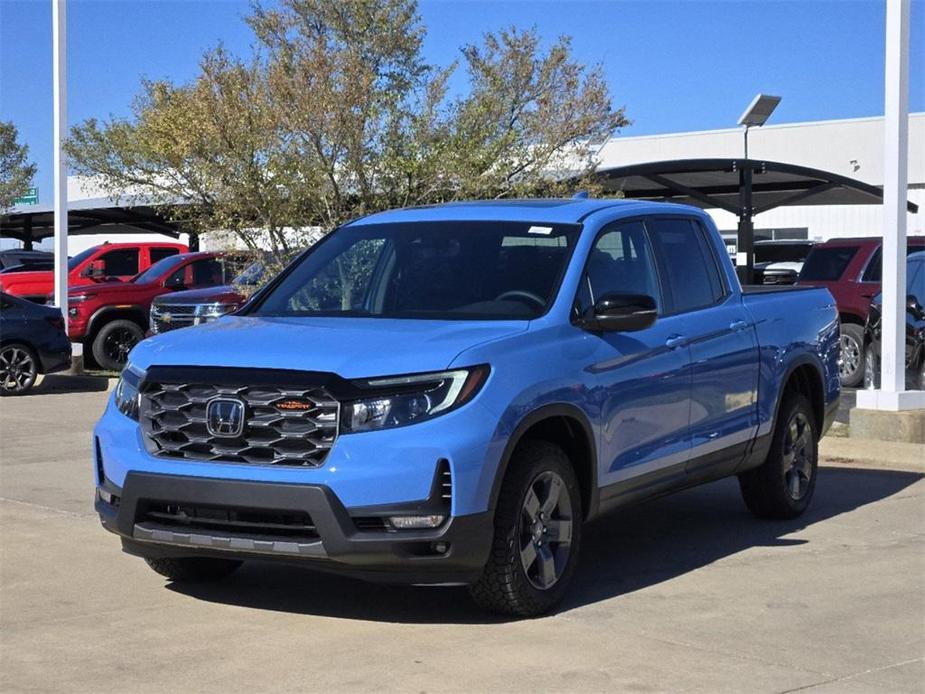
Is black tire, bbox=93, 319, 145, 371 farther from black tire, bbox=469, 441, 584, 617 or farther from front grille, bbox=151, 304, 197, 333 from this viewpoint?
black tire, bbox=469, 441, 584, 617

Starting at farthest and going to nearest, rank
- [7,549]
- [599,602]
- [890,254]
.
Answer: [890,254] < [7,549] < [599,602]

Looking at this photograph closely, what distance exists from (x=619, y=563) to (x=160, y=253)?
1878cm

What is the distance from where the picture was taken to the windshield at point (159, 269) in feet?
72.9

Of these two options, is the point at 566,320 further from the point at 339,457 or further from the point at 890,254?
the point at 890,254

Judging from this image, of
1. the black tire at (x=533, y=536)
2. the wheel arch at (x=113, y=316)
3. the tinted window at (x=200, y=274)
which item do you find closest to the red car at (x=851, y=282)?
the tinted window at (x=200, y=274)

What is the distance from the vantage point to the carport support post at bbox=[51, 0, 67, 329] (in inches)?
828

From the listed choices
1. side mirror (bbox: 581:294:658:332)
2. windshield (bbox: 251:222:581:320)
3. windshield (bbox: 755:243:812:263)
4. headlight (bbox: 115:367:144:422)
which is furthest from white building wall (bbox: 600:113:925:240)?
headlight (bbox: 115:367:144:422)

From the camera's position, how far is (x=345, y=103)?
16422mm

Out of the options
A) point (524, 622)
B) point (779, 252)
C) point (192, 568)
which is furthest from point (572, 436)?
point (779, 252)

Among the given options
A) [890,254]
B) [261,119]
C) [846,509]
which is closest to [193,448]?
[846,509]

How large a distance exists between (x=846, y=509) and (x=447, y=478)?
14.3 ft

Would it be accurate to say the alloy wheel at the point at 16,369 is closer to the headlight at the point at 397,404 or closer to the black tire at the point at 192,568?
the black tire at the point at 192,568

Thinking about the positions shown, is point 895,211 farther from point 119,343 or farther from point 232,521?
point 119,343

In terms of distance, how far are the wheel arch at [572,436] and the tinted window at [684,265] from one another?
4.22ft
